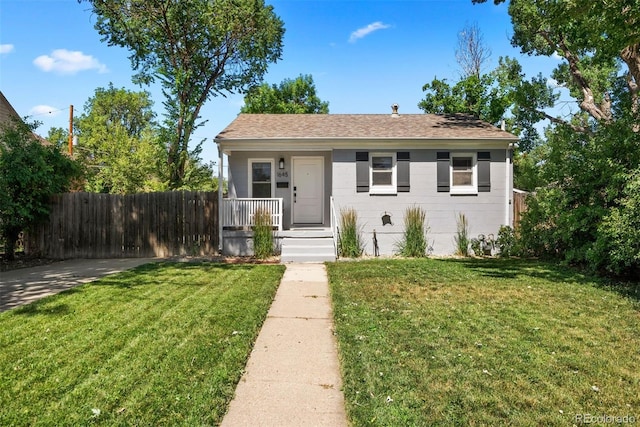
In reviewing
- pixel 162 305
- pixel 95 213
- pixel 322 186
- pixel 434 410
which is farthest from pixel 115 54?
pixel 434 410

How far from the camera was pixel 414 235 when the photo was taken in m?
11.1

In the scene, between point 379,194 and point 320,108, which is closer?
point 379,194

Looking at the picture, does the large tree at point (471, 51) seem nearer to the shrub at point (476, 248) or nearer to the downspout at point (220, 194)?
the shrub at point (476, 248)

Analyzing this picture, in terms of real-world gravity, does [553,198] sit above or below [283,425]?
above

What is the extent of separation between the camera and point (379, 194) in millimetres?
11500

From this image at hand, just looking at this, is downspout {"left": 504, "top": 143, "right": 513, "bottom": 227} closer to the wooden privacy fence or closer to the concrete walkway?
the concrete walkway

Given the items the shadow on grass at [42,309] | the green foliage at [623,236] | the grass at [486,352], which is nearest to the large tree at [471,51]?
the green foliage at [623,236]

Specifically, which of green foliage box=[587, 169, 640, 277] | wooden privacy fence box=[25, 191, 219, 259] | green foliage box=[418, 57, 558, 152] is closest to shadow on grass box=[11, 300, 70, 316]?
wooden privacy fence box=[25, 191, 219, 259]

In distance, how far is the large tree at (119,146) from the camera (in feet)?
59.1

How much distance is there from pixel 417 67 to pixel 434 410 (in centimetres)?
1821

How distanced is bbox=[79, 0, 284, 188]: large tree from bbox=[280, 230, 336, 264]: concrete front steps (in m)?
6.87

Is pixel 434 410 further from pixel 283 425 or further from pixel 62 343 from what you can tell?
pixel 62 343

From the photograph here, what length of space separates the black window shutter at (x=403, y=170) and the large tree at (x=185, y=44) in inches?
340

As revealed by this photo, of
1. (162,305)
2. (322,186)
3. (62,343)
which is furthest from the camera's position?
(322,186)
